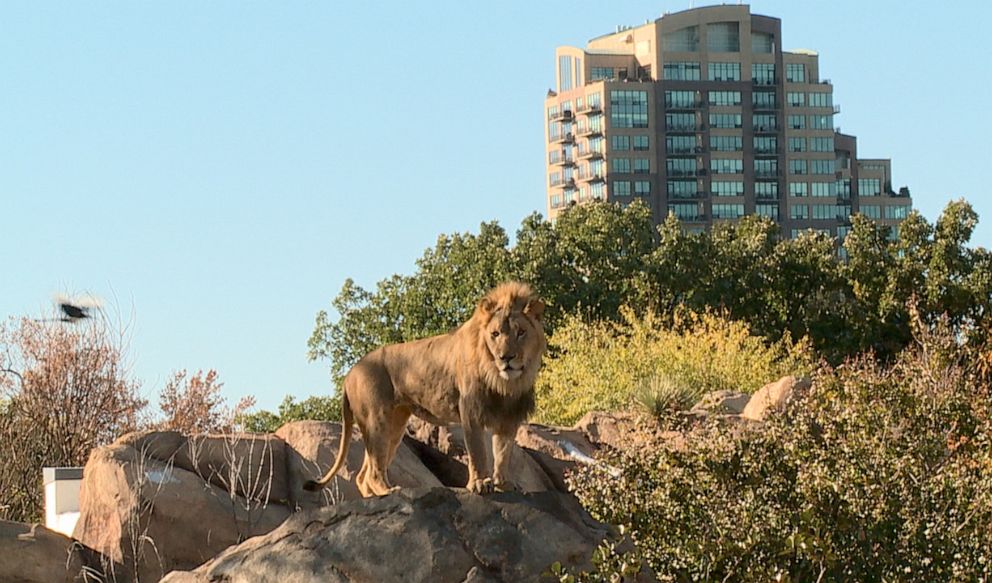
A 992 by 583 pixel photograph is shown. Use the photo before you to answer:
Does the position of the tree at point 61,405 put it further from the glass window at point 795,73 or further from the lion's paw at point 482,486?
the glass window at point 795,73

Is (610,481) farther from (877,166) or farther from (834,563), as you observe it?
(877,166)

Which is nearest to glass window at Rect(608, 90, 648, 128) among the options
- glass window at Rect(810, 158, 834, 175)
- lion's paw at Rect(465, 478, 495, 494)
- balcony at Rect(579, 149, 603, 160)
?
balcony at Rect(579, 149, 603, 160)

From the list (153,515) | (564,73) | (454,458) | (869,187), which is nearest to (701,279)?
(454,458)

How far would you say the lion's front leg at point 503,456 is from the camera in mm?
10781

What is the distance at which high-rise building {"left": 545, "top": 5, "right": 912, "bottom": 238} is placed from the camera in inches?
5177

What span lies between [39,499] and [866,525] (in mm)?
15420

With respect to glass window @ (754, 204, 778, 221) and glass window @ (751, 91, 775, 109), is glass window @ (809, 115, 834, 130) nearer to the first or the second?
glass window @ (751, 91, 775, 109)

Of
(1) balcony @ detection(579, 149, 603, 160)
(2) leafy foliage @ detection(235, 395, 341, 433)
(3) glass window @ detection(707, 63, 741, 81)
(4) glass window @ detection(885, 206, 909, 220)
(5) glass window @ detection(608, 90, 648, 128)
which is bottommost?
(2) leafy foliage @ detection(235, 395, 341, 433)

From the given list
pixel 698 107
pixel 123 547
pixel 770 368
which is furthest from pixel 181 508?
pixel 698 107

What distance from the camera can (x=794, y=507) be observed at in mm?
12438

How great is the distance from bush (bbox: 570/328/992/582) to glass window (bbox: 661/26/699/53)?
408 ft

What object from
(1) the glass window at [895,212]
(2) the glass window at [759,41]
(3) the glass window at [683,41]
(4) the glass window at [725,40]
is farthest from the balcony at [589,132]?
(1) the glass window at [895,212]

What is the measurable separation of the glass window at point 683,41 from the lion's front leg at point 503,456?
12694 centimetres

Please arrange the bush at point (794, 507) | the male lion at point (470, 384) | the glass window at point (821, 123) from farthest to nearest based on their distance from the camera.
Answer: the glass window at point (821, 123), the bush at point (794, 507), the male lion at point (470, 384)
